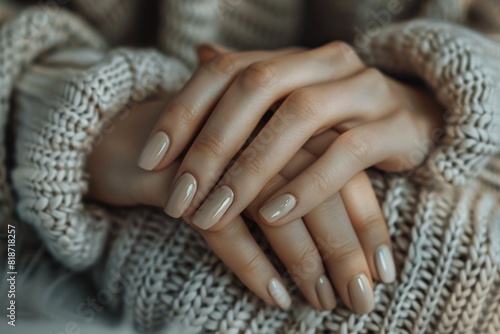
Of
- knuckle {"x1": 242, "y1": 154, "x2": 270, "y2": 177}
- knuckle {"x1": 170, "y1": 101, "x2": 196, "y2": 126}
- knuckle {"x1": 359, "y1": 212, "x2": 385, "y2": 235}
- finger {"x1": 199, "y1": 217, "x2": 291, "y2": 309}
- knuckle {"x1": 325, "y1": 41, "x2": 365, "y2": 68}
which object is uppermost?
knuckle {"x1": 325, "y1": 41, "x2": 365, "y2": 68}

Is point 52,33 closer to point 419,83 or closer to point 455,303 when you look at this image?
point 419,83

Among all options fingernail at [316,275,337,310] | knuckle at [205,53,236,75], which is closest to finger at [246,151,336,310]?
fingernail at [316,275,337,310]

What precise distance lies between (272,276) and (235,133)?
139 millimetres

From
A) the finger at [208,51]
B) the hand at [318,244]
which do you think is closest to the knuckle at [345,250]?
the hand at [318,244]

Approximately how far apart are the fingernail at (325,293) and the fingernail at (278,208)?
3.0 inches

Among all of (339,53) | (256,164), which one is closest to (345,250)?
(256,164)

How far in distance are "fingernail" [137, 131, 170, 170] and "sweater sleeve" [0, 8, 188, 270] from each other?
0.08 m

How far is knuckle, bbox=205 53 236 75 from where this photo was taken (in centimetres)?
52

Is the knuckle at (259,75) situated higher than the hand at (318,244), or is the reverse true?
the knuckle at (259,75)

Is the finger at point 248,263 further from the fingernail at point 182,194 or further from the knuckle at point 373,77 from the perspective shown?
the knuckle at point 373,77

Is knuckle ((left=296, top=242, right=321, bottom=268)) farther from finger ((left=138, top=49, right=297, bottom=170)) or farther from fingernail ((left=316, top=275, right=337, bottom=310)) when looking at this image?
finger ((left=138, top=49, right=297, bottom=170))

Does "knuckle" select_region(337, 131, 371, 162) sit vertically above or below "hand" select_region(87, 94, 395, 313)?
above

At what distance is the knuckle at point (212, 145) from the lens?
0.47 meters

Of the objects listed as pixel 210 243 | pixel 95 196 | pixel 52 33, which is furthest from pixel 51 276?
pixel 52 33
